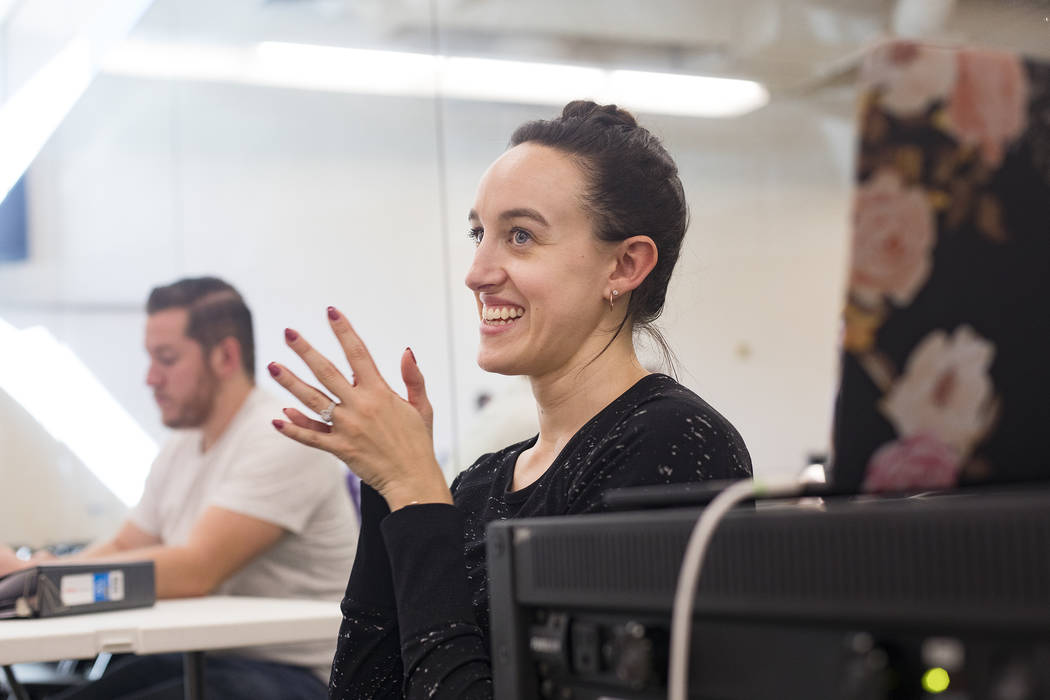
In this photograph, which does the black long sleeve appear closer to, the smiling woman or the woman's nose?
the smiling woman

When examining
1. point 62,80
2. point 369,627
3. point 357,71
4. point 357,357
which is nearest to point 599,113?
point 357,357

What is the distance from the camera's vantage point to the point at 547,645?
0.63 m

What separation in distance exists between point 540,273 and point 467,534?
30 centimetres

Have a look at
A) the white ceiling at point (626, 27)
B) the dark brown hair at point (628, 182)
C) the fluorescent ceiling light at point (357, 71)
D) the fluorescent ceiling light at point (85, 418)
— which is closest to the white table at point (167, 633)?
the dark brown hair at point (628, 182)

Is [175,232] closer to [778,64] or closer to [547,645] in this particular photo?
[778,64]

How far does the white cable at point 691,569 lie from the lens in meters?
0.52

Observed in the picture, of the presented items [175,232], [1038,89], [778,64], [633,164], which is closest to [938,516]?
[1038,89]

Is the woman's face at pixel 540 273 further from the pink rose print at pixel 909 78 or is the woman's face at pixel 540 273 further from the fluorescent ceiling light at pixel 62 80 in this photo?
the fluorescent ceiling light at pixel 62 80

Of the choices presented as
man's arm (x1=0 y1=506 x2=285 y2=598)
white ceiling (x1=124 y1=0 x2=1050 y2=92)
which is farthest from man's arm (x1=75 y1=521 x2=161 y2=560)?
white ceiling (x1=124 y1=0 x2=1050 y2=92)

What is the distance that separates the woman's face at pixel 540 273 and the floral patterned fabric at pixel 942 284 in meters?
0.74

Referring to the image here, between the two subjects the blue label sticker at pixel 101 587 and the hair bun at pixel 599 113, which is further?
the blue label sticker at pixel 101 587

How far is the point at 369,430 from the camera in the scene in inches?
39.8

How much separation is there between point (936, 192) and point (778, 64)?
4496 mm

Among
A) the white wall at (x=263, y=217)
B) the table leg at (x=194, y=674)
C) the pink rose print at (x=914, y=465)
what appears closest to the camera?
the pink rose print at (x=914, y=465)
